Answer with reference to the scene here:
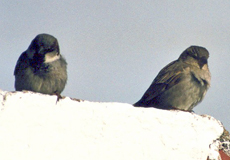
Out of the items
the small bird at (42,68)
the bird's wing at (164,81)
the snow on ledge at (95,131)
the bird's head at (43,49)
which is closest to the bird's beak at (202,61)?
the bird's wing at (164,81)

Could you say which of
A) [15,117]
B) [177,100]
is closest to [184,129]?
[15,117]

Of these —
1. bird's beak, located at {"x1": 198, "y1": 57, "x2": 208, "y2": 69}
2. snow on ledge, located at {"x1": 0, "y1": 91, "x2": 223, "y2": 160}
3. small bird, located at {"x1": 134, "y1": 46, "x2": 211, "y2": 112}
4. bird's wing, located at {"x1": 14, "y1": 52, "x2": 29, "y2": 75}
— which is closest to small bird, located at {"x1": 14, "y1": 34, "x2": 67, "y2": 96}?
bird's wing, located at {"x1": 14, "y1": 52, "x2": 29, "y2": 75}

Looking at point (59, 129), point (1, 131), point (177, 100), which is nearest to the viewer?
point (1, 131)

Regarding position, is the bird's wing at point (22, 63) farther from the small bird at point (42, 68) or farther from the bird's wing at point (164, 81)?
the bird's wing at point (164, 81)

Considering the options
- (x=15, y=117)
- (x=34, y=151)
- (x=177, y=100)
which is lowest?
(x=177, y=100)

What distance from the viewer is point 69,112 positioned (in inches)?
135

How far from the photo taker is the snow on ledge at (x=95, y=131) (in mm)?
3180

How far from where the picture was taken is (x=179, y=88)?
629 cm

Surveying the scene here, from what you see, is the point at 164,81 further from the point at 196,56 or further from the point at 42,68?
the point at 42,68

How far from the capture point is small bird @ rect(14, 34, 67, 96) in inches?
211

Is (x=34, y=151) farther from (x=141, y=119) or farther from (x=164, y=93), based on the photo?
(x=164, y=93)

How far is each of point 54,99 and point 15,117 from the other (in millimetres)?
340

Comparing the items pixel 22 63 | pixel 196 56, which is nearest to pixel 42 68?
pixel 22 63

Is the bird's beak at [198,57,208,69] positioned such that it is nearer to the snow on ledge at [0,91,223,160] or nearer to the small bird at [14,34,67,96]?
the small bird at [14,34,67,96]
